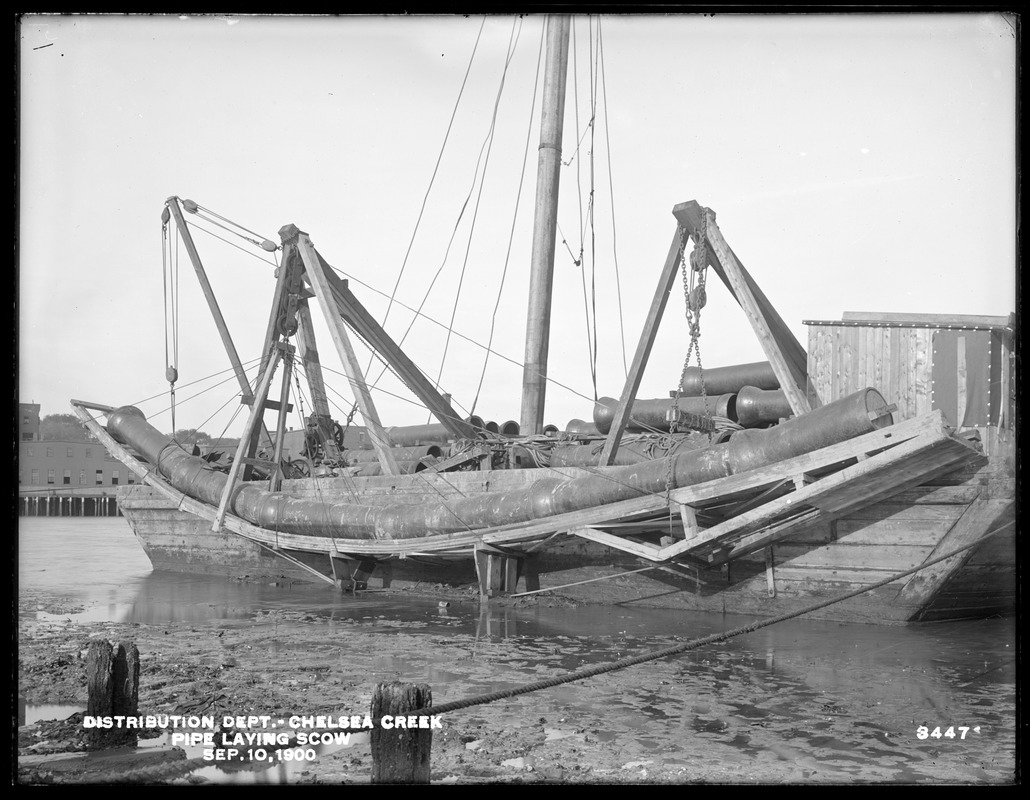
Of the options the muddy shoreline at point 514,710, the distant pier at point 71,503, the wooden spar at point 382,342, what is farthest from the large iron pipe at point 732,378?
the distant pier at point 71,503

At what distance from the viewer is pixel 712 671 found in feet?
26.8

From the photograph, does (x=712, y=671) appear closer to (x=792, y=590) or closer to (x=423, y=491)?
(x=792, y=590)

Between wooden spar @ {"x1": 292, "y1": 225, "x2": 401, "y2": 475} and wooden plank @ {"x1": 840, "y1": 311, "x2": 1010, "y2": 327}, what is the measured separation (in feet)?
25.6

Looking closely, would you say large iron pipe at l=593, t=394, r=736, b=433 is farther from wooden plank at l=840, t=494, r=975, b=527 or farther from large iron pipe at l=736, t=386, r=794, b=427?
wooden plank at l=840, t=494, r=975, b=527

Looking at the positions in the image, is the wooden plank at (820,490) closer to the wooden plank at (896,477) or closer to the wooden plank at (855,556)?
the wooden plank at (896,477)

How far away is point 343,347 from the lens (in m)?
15.5

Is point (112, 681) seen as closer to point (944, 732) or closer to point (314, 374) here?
point (944, 732)

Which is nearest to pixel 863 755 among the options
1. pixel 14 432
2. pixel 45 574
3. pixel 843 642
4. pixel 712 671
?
pixel 712 671

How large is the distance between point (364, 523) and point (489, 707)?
23.5 feet

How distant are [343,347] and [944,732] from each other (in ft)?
38.3

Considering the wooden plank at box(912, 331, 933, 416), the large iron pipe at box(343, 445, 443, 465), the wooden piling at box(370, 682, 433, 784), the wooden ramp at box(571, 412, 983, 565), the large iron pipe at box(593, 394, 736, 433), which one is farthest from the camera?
the large iron pipe at box(343, 445, 443, 465)

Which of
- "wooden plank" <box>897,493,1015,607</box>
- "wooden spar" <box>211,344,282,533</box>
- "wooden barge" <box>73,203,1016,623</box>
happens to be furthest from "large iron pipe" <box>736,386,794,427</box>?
"wooden spar" <box>211,344,282,533</box>

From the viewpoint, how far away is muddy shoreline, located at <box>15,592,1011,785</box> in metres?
5.32

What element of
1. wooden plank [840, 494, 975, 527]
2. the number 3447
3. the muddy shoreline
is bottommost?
the muddy shoreline
